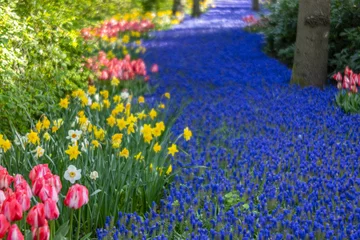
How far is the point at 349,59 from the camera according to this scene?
8422 mm

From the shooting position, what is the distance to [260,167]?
4676 mm

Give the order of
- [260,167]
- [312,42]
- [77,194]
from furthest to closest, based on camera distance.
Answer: [312,42] < [260,167] < [77,194]

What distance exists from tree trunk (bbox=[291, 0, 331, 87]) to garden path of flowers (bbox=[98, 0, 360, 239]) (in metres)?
0.35

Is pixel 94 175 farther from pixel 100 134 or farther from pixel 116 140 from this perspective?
pixel 100 134

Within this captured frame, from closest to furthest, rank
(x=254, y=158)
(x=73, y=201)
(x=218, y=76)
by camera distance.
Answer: (x=73, y=201) → (x=254, y=158) → (x=218, y=76)

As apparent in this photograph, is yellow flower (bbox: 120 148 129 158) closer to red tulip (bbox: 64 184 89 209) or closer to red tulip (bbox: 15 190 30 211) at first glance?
red tulip (bbox: 64 184 89 209)

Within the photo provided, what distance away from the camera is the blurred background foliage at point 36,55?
5055 mm

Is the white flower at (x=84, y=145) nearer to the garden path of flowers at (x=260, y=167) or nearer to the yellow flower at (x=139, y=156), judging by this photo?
the yellow flower at (x=139, y=156)

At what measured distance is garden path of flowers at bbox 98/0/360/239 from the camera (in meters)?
3.59

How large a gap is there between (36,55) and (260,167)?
2.62 meters

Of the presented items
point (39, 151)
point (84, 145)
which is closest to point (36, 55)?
point (84, 145)

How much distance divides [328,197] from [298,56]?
451 centimetres

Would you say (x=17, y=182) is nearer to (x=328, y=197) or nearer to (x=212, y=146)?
(x=328, y=197)

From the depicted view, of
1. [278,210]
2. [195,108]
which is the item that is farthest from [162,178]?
[195,108]
